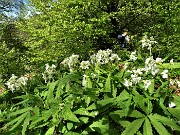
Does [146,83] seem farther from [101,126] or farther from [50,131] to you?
[50,131]

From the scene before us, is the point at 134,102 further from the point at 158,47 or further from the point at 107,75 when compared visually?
the point at 158,47

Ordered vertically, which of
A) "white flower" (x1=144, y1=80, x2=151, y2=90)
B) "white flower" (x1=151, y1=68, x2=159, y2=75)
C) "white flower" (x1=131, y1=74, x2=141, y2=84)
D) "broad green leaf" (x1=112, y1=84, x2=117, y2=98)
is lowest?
"broad green leaf" (x1=112, y1=84, x2=117, y2=98)

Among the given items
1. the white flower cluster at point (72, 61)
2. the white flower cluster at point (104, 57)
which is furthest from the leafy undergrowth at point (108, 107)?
the white flower cluster at point (104, 57)

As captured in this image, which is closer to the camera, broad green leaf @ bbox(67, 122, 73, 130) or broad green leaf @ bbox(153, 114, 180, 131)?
broad green leaf @ bbox(153, 114, 180, 131)

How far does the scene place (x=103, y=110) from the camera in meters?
2.99

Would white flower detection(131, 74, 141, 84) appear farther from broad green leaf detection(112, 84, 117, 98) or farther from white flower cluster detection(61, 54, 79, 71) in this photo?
white flower cluster detection(61, 54, 79, 71)

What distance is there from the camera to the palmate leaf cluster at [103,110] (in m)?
2.83

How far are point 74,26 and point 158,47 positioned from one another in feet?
13.1

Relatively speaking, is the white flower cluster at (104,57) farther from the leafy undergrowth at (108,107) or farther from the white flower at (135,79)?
the white flower at (135,79)

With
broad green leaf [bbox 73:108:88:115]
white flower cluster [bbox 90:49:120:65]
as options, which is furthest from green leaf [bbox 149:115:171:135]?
white flower cluster [bbox 90:49:120:65]

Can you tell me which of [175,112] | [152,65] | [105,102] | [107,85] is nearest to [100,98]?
[107,85]

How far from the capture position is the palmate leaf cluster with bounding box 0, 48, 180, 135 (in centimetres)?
283

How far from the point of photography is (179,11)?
508 inches

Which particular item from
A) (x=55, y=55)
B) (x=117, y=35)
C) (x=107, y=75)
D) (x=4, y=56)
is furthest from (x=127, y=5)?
(x=107, y=75)
